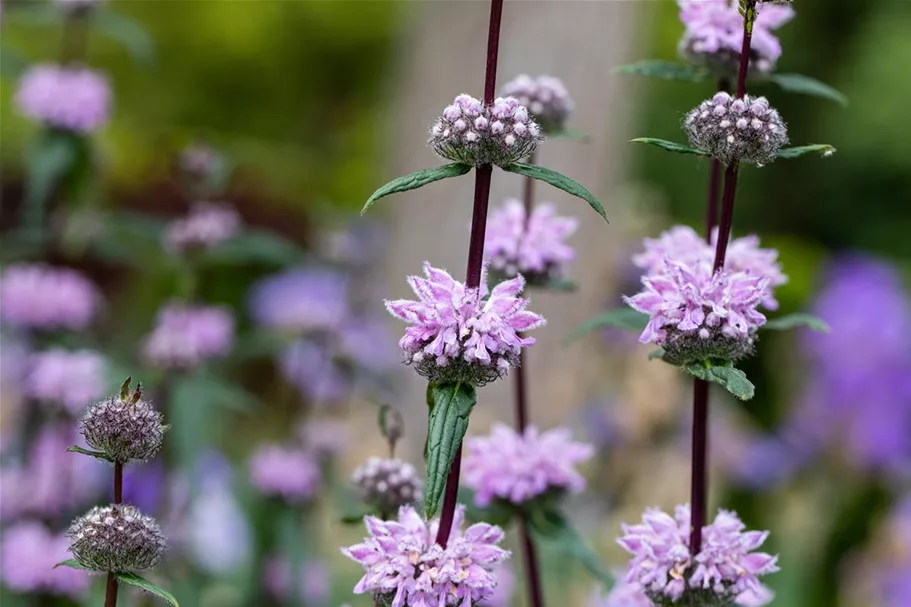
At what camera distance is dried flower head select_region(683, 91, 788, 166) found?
932 millimetres

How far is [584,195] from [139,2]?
28.8ft

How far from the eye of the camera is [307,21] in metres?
8.93

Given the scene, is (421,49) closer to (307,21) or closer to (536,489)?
(536,489)

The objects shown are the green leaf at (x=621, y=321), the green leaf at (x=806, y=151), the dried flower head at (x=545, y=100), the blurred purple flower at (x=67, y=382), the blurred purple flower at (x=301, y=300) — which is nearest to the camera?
the green leaf at (x=806, y=151)

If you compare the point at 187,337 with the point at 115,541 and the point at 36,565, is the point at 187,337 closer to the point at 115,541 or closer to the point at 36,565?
the point at 36,565

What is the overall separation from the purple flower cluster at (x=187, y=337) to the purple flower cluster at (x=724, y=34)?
1.29 meters

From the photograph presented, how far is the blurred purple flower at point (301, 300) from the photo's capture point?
→ 2354mm

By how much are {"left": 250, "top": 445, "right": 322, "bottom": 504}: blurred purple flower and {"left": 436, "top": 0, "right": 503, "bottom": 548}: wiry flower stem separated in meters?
1.32

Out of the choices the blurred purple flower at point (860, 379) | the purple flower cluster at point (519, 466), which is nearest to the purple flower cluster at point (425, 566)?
the purple flower cluster at point (519, 466)

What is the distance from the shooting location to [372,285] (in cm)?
446

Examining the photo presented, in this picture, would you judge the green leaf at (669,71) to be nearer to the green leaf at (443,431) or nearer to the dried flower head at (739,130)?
the dried flower head at (739,130)

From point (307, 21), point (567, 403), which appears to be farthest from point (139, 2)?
point (567, 403)

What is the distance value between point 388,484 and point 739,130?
1.77ft

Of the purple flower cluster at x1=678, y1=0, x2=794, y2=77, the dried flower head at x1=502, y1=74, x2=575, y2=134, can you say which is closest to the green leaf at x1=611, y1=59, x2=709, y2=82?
the purple flower cluster at x1=678, y1=0, x2=794, y2=77
